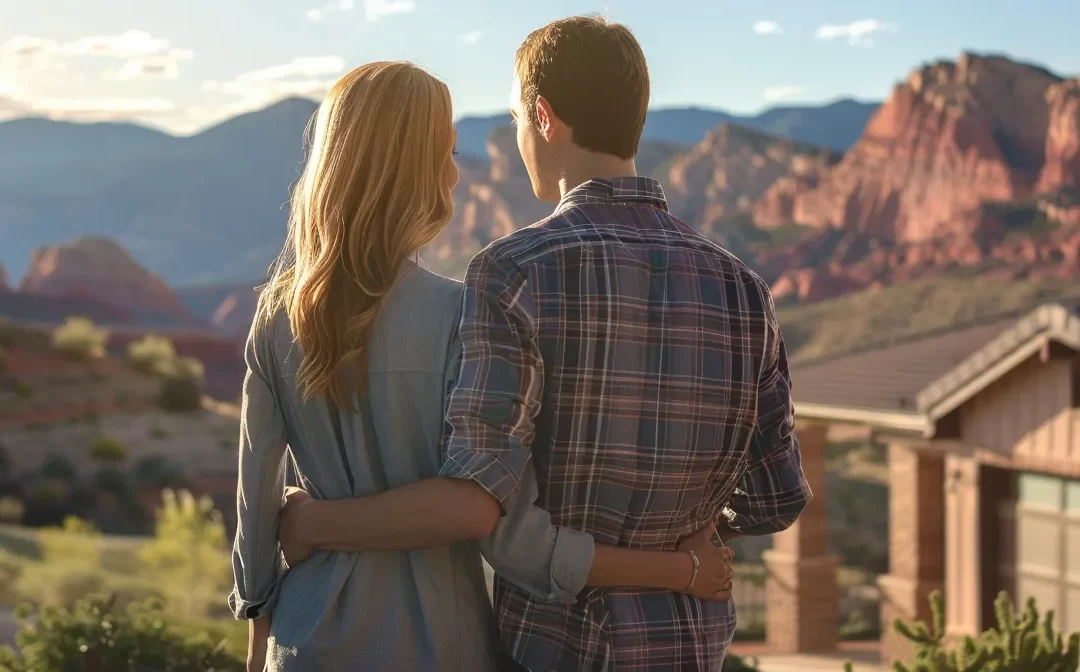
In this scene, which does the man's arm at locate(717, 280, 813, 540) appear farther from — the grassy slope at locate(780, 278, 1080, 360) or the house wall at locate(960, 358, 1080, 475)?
the grassy slope at locate(780, 278, 1080, 360)

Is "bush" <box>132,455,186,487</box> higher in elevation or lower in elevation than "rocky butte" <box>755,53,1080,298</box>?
lower

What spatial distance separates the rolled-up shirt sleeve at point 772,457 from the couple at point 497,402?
0.21 ft

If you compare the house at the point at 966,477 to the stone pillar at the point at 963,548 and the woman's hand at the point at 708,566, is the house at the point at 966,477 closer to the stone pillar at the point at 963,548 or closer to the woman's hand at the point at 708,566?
the stone pillar at the point at 963,548

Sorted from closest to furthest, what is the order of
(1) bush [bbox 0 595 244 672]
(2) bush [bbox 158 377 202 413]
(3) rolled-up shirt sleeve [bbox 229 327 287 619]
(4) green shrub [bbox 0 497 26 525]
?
(3) rolled-up shirt sleeve [bbox 229 327 287 619]
(1) bush [bbox 0 595 244 672]
(4) green shrub [bbox 0 497 26 525]
(2) bush [bbox 158 377 202 413]

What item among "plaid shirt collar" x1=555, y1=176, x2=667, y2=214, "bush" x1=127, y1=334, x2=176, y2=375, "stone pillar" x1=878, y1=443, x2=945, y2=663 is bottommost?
"bush" x1=127, y1=334, x2=176, y2=375

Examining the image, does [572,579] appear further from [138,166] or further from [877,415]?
[138,166]

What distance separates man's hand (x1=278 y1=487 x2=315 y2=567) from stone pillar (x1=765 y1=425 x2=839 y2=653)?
39.8 feet

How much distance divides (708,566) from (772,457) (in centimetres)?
26

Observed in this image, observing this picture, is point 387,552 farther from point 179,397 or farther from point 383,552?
point 179,397

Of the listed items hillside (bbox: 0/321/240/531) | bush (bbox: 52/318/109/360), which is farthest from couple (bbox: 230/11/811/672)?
bush (bbox: 52/318/109/360)

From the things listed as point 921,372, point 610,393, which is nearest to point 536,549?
point 610,393

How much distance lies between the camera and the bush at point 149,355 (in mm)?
52812

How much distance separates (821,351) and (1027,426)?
51.2 m

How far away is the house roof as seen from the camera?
10.1 meters
